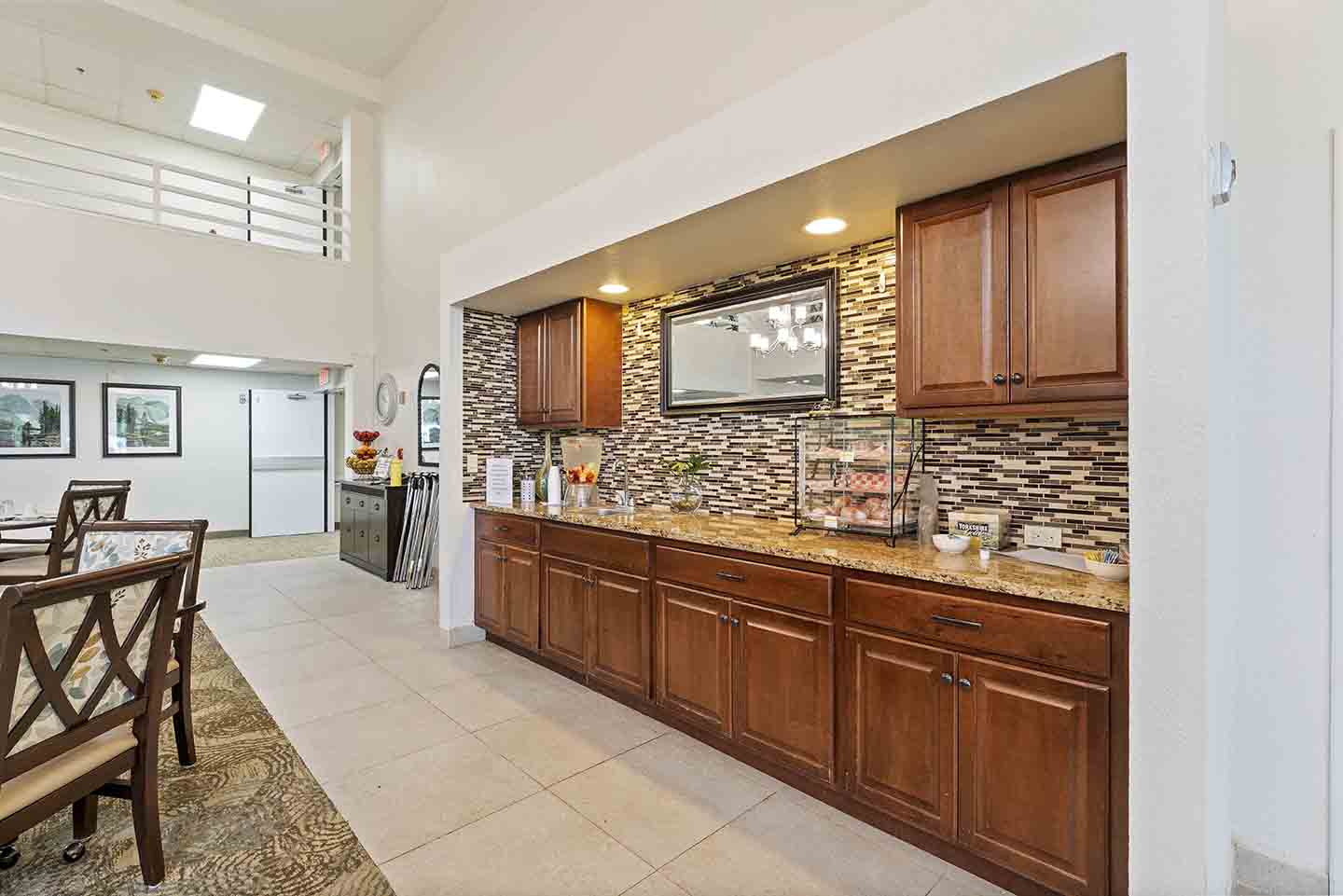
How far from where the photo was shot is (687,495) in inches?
141

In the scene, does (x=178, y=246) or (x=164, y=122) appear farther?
(x=164, y=122)

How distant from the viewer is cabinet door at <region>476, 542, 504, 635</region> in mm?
3986

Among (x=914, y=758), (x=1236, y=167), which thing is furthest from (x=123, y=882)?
(x=1236, y=167)

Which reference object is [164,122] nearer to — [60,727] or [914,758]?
[60,727]

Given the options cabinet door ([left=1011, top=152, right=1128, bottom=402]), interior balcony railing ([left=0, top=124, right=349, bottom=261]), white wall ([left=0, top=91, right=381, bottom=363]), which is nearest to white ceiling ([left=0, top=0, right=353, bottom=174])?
white wall ([left=0, top=91, right=381, bottom=363])

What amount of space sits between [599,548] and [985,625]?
1.88 m

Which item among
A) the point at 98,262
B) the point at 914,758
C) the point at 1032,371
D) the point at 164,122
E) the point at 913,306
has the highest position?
the point at 164,122

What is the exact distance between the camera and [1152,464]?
154 centimetres

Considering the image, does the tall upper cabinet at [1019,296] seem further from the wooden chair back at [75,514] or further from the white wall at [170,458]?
the white wall at [170,458]

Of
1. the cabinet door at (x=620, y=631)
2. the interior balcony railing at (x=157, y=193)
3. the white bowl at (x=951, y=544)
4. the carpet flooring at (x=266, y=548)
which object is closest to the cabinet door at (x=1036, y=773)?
the white bowl at (x=951, y=544)

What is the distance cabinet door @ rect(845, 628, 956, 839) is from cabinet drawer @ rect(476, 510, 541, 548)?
2.09 metres

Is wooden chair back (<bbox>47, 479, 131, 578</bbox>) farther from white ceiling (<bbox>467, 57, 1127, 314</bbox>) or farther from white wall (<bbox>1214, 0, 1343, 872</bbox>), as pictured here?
white wall (<bbox>1214, 0, 1343, 872</bbox>)

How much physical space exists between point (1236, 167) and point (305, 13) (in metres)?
7.46

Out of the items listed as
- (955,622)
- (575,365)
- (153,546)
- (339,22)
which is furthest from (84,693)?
(339,22)
